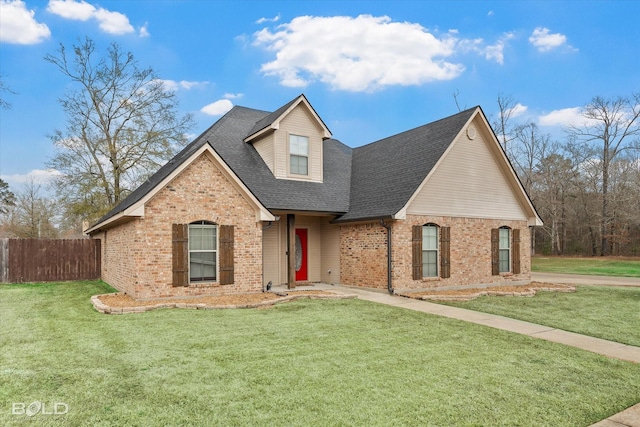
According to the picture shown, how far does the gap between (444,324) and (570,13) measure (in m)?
14.6

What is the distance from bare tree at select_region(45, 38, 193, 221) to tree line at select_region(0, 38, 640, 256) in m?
0.06

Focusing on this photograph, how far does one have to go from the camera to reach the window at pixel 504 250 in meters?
15.9

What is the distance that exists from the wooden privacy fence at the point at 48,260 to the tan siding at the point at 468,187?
45.9 ft

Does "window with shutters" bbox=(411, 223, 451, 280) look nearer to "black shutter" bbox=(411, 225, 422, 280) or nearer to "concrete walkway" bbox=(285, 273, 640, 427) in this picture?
"black shutter" bbox=(411, 225, 422, 280)

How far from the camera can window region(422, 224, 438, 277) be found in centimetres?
1384

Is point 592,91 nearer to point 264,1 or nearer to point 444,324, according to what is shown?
point 264,1

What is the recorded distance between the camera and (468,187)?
1486cm

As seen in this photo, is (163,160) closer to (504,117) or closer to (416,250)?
(416,250)

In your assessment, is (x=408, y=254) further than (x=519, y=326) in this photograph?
Yes

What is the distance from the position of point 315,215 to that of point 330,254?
1700mm

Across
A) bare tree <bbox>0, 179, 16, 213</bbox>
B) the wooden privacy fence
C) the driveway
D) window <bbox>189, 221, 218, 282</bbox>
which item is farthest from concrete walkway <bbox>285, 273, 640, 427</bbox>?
bare tree <bbox>0, 179, 16, 213</bbox>

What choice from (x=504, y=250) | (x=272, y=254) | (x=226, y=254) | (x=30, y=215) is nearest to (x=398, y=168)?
(x=504, y=250)

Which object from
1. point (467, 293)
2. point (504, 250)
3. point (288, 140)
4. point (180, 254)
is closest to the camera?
point (180, 254)

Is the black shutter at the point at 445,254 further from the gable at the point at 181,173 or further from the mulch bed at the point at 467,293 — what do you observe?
the gable at the point at 181,173
